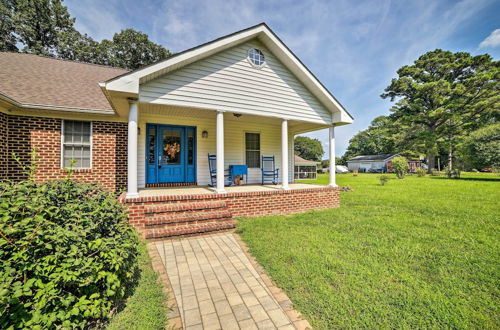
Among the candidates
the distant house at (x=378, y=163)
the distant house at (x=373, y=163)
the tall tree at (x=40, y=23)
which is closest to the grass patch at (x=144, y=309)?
the tall tree at (x=40, y=23)

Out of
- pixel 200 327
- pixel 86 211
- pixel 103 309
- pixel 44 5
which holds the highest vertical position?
pixel 44 5

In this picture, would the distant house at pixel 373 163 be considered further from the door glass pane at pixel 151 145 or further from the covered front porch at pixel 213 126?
the door glass pane at pixel 151 145

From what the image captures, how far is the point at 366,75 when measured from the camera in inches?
542

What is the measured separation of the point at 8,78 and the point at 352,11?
11671mm

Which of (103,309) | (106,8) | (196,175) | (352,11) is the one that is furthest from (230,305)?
(106,8)

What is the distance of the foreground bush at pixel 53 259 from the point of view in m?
1.51

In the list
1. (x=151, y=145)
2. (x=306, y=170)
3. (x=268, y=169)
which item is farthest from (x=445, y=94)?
(x=151, y=145)

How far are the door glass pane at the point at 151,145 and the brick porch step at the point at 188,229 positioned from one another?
328cm

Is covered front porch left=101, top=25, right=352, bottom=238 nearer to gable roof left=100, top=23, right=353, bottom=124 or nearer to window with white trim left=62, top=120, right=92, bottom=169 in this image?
gable roof left=100, top=23, right=353, bottom=124

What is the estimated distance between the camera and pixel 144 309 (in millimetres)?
2170

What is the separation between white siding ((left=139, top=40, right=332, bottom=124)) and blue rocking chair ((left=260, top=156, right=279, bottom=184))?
243 cm

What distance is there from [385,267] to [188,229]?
3.46m

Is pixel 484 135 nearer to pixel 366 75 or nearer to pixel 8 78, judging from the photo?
pixel 366 75

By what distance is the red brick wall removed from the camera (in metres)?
5.68
